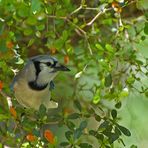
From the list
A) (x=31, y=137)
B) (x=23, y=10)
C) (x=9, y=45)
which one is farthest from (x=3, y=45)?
(x=31, y=137)

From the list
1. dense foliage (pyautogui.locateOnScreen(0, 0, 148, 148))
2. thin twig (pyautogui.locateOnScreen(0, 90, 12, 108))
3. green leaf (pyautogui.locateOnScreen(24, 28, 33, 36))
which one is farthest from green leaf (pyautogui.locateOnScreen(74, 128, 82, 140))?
green leaf (pyautogui.locateOnScreen(24, 28, 33, 36))

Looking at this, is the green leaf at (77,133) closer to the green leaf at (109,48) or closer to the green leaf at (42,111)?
the green leaf at (42,111)

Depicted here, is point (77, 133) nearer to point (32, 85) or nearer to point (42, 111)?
point (42, 111)

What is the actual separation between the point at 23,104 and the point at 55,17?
249 millimetres

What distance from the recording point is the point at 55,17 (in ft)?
4.35

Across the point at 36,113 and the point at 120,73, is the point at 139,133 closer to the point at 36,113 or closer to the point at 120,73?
the point at 120,73

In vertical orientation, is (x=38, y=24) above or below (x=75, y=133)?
above

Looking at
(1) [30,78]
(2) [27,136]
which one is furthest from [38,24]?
(2) [27,136]

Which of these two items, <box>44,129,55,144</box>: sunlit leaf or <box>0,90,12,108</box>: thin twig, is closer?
<box>44,129,55,144</box>: sunlit leaf

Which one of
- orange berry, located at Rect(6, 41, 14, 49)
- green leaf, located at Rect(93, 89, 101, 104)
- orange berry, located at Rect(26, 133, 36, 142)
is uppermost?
orange berry, located at Rect(6, 41, 14, 49)

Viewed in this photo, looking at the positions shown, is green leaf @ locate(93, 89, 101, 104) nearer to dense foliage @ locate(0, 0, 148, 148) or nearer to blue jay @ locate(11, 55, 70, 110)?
dense foliage @ locate(0, 0, 148, 148)

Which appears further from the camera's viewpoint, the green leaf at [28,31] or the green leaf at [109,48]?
the green leaf at [28,31]

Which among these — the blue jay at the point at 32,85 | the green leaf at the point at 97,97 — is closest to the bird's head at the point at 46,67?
the blue jay at the point at 32,85

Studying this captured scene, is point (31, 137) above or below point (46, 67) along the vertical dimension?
below
